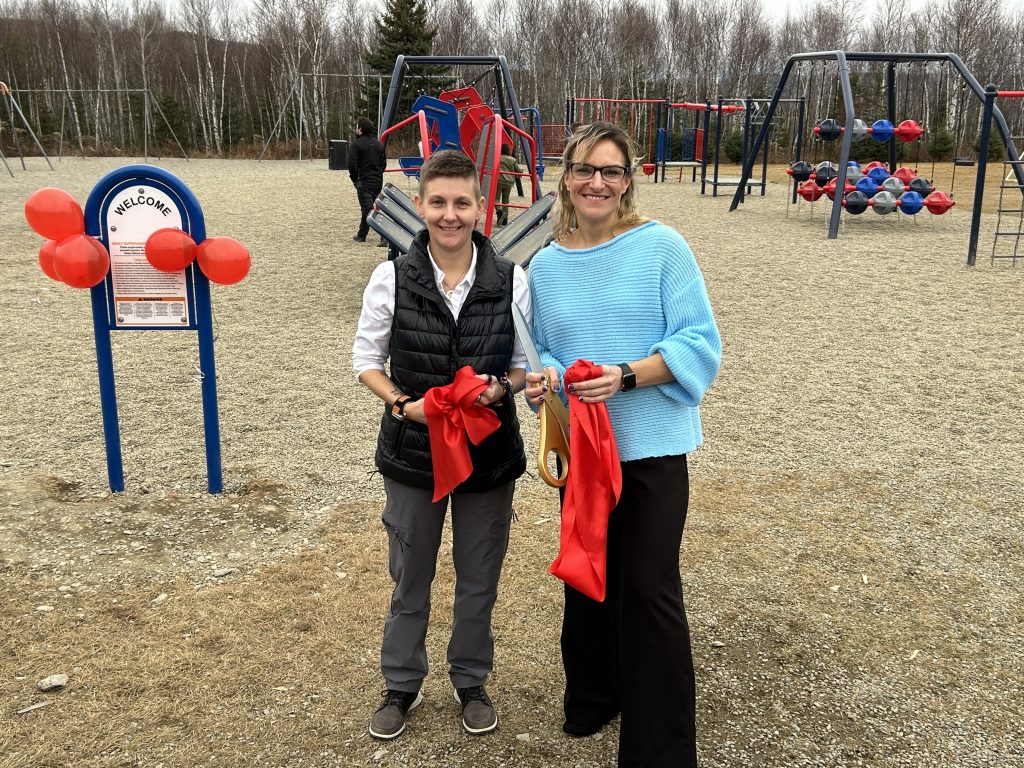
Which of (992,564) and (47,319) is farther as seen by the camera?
(47,319)

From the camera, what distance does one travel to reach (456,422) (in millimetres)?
2207

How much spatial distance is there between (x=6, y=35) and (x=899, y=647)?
4624 centimetres

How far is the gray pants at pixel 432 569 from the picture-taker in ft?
8.04

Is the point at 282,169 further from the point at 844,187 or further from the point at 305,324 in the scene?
the point at 305,324

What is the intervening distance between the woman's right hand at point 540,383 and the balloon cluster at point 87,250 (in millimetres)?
2232

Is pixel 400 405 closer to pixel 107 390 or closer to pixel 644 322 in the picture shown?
pixel 644 322

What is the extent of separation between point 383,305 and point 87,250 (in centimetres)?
218

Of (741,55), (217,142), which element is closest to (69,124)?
(217,142)

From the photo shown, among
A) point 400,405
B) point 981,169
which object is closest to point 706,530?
point 400,405

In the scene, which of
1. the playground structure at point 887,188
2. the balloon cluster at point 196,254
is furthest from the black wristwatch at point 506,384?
the playground structure at point 887,188

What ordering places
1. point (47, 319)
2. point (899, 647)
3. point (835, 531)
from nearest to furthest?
point (899, 647), point (835, 531), point (47, 319)

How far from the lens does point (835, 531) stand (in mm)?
3906

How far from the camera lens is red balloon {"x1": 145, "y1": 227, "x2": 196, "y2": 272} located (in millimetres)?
3902

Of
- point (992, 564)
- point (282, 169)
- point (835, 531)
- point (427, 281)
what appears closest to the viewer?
point (427, 281)
